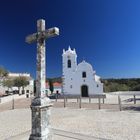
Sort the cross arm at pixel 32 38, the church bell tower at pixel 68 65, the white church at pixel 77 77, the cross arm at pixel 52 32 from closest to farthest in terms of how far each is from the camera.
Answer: the cross arm at pixel 52 32 < the cross arm at pixel 32 38 < the white church at pixel 77 77 < the church bell tower at pixel 68 65

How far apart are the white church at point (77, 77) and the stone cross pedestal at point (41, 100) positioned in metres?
30.0

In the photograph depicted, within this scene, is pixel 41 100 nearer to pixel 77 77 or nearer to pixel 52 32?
pixel 52 32

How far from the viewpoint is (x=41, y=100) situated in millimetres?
6309

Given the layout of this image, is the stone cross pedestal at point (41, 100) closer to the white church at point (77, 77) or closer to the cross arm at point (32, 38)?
the cross arm at point (32, 38)

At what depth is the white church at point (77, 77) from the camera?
120ft

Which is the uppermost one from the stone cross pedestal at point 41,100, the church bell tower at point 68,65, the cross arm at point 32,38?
the church bell tower at point 68,65

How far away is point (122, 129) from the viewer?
9602mm

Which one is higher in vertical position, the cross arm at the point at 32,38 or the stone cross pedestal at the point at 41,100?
the cross arm at the point at 32,38

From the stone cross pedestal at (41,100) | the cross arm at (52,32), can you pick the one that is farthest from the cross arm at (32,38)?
the cross arm at (52,32)

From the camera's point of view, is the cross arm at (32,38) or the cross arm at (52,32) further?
the cross arm at (32,38)

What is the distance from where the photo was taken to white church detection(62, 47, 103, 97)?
36625 millimetres

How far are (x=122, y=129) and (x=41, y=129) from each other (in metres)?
4.79

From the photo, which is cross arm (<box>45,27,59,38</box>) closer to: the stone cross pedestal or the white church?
the stone cross pedestal

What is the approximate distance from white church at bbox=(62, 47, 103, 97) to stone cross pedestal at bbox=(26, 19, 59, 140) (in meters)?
30.0
